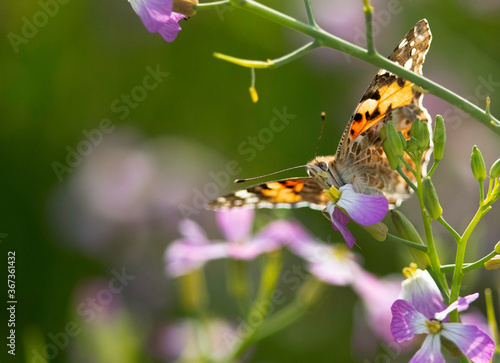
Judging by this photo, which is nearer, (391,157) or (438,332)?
(438,332)

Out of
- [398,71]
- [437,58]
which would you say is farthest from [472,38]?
[398,71]

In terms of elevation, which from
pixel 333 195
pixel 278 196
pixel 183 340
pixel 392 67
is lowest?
pixel 183 340

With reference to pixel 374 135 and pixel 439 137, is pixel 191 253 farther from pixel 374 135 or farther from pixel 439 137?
pixel 439 137

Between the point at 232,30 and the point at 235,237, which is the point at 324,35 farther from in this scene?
the point at 232,30

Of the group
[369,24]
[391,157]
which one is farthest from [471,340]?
[369,24]

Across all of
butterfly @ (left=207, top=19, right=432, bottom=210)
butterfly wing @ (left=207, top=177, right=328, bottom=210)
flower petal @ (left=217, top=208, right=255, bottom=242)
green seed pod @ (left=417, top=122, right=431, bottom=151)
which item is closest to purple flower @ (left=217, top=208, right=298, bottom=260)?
flower petal @ (left=217, top=208, right=255, bottom=242)

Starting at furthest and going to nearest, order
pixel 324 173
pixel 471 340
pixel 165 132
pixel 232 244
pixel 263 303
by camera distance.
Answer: pixel 165 132 < pixel 232 244 < pixel 263 303 < pixel 324 173 < pixel 471 340

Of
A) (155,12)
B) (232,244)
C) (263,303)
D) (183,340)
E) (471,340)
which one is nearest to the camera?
(471,340)

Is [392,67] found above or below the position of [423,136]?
above
